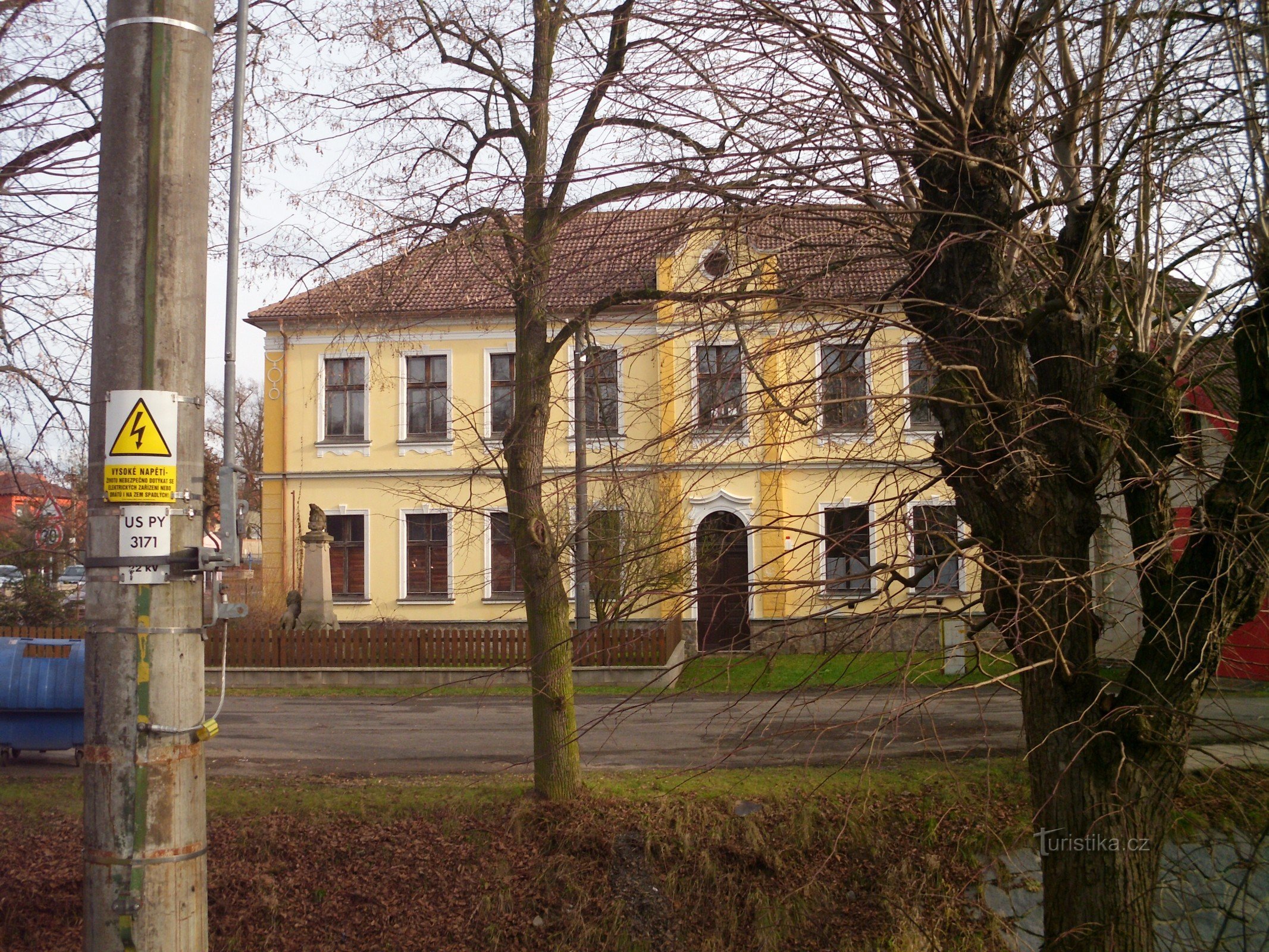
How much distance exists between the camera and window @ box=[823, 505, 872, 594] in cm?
404

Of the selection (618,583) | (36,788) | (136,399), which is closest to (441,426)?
(36,788)

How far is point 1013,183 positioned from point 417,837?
22.2 feet

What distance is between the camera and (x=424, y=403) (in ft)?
80.1

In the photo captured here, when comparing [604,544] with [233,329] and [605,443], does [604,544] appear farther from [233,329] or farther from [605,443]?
[233,329]

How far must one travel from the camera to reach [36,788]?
9523 mm

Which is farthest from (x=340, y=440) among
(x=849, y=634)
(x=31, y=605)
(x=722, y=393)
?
(x=849, y=634)

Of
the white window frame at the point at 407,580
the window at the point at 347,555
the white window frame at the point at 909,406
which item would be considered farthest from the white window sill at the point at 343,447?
the white window frame at the point at 909,406

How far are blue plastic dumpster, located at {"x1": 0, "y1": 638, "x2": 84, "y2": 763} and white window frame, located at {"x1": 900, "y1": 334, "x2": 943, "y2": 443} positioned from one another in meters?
8.40

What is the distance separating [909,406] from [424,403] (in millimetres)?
20825

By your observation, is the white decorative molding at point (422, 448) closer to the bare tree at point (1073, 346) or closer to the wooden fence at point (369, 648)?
the wooden fence at point (369, 648)

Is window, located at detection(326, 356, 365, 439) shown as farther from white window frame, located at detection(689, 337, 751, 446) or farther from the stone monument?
white window frame, located at detection(689, 337, 751, 446)

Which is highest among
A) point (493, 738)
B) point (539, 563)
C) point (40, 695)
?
point (539, 563)

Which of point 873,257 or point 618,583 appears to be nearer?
point 873,257

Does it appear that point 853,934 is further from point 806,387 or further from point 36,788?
point 36,788
